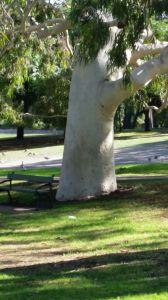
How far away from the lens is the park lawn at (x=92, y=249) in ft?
22.9

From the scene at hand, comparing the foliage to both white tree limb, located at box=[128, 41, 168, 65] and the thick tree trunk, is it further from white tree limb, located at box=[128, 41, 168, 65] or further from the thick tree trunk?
the thick tree trunk

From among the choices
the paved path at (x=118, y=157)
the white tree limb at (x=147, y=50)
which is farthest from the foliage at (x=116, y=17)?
the paved path at (x=118, y=157)

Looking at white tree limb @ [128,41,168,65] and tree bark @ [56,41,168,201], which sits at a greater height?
white tree limb @ [128,41,168,65]

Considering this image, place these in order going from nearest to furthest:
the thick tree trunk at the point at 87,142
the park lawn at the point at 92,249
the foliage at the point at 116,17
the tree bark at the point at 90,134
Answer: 1. the park lawn at the point at 92,249
2. the foliage at the point at 116,17
3. the tree bark at the point at 90,134
4. the thick tree trunk at the point at 87,142

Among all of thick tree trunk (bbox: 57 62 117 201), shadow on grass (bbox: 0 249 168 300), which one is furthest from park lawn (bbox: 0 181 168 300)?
thick tree trunk (bbox: 57 62 117 201)

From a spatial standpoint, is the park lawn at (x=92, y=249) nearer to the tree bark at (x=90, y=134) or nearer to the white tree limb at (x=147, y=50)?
A: the tree bark at (x=90, y=134)

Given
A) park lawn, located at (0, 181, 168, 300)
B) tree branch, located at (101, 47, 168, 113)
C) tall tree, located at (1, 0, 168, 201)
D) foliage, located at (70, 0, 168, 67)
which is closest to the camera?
park lawn, located at (0, 181, 168, 300)

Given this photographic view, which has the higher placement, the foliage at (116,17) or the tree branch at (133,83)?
the foliage at (116,17)

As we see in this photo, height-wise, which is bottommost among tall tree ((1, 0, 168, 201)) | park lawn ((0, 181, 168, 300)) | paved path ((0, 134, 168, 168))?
paved path ((0, 134, 168, 168))

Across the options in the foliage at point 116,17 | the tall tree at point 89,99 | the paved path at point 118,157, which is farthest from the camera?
the paved path at point 118,157

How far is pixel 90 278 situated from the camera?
7.63 meters

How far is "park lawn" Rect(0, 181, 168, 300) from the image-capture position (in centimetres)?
696

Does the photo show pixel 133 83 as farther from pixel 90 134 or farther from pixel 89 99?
pixel 90 134

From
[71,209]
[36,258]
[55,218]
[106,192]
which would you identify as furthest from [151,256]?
[106,192]
